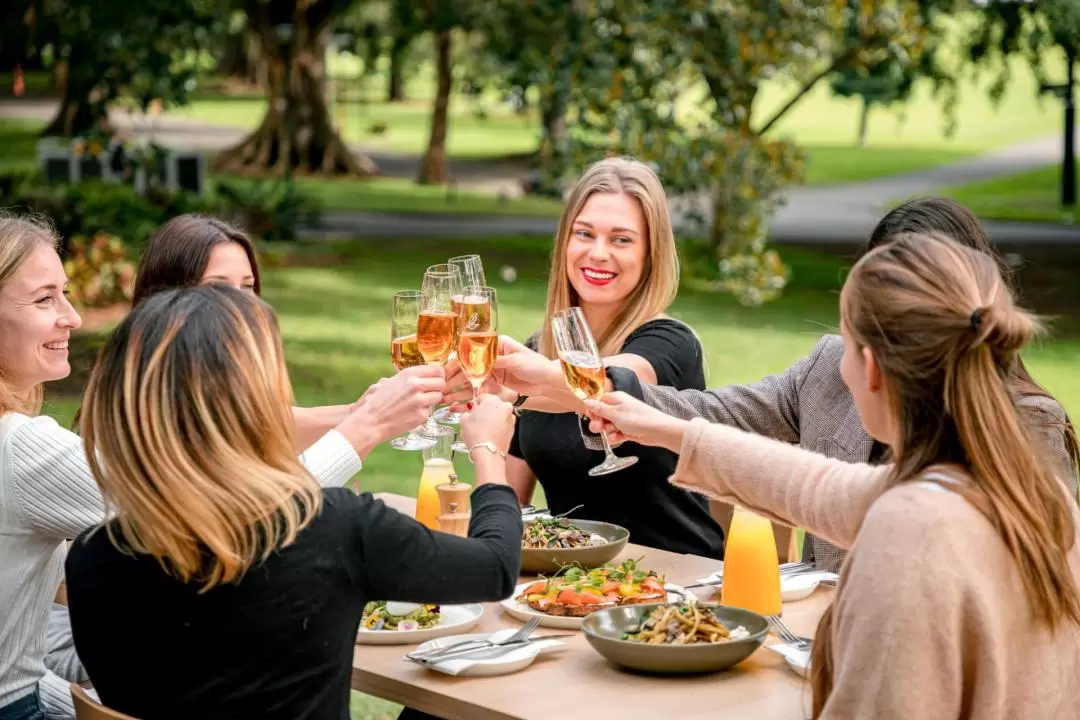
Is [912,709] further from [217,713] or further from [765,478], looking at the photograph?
[217,713]

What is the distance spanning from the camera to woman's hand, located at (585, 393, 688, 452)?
332 centimetres

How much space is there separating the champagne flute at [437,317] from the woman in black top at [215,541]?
89 centimetres

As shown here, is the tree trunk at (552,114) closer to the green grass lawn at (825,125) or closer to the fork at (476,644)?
the fork at (476,644)

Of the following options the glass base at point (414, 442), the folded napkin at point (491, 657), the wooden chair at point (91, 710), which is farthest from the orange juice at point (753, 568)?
the wooden chair at point (91, 710)

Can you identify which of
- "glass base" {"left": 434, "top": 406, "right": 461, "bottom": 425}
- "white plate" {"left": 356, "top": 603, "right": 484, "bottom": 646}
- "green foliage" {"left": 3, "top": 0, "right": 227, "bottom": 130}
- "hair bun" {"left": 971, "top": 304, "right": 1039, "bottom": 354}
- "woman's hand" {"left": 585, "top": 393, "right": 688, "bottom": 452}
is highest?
"green foliage" {"left": 3, "top": 0, "right": 227, "bottom": 130}

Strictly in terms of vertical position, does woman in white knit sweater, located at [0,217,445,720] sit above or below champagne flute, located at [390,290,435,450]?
below

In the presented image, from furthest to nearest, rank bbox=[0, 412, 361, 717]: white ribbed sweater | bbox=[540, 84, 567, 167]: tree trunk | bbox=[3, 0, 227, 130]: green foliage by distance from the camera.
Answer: bbox=[540, 84, 567, 167]: tree trunk < bbox=[3, 0, 227, 130]: green foliage < bbox=[0, 412, 361, 717]: white ribbed sweater

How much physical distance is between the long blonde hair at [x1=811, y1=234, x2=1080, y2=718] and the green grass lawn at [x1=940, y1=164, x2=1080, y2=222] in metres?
24.4

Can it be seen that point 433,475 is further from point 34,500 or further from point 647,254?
point 647,254

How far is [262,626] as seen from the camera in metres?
2.53

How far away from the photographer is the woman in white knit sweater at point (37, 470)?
3.18 m

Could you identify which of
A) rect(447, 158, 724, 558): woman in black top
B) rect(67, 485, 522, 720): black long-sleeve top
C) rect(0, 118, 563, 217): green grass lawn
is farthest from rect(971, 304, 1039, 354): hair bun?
rect(0, 118, 563, 217): green grass lawn

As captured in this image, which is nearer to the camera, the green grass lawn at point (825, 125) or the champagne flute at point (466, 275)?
the champagne flute at point (466, 275)

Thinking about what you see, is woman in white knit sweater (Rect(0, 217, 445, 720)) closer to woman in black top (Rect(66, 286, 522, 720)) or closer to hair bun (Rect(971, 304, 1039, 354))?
Answer: woman in black top (Rect(66, 286, 522, 720))
